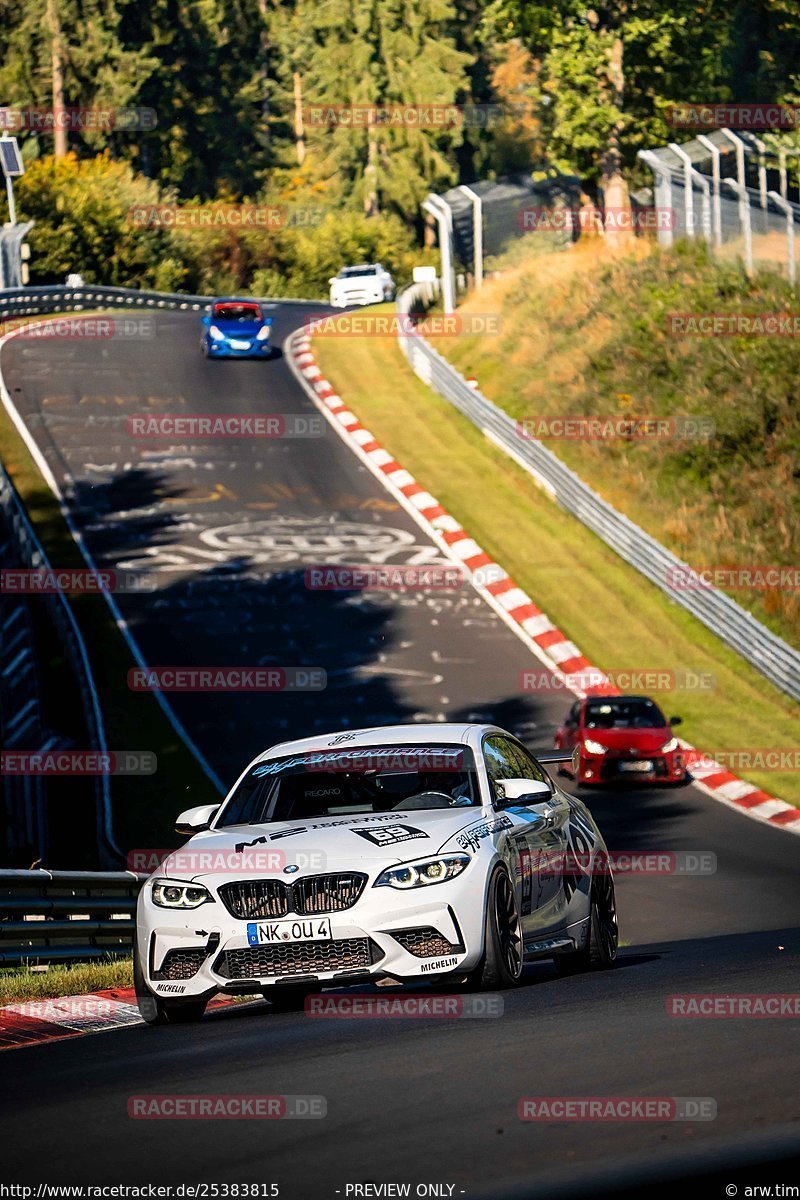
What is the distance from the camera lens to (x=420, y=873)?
883cm

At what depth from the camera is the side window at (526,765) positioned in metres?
10.7

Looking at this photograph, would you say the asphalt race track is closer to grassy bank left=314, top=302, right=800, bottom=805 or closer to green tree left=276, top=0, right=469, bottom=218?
grassy bank left=314, top=302, right=800, bottom=805

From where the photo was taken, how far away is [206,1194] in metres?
5.20

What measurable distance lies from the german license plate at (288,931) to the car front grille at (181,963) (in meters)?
0.28

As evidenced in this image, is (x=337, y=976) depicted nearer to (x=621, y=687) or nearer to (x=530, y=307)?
(x=621, y=687)

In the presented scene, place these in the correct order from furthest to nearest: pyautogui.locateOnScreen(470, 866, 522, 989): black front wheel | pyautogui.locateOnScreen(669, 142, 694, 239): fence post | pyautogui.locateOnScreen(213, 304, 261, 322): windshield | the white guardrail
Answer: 1. pyautogui.locateOnScreen(213, 304, 261, 322): windshield
2. pyautogui.locateOnScreen(669, 142, 694, 239): fence post
3. the white guardrail
4. pyautogui.locateOnScreen(470, 866, 522, 989): black front wheel

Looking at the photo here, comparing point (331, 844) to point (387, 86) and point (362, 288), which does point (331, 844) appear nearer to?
point (362, 288)

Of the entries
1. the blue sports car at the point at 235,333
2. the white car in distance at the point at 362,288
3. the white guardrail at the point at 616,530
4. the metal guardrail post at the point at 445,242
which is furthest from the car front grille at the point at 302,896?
the white car in distance at the point at 362,288

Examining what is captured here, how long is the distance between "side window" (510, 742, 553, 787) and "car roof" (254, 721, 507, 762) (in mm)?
258

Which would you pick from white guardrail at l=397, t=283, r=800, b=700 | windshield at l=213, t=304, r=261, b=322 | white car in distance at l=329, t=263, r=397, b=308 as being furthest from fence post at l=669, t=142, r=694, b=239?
white car in distance at l=329, t=263, r=397, b=308

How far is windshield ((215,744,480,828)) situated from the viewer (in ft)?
32.2

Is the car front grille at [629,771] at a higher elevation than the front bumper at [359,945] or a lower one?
lower

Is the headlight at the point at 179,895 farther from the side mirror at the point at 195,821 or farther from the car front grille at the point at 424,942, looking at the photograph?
the car front grille at the point at 424,942

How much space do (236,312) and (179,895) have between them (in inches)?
1474
